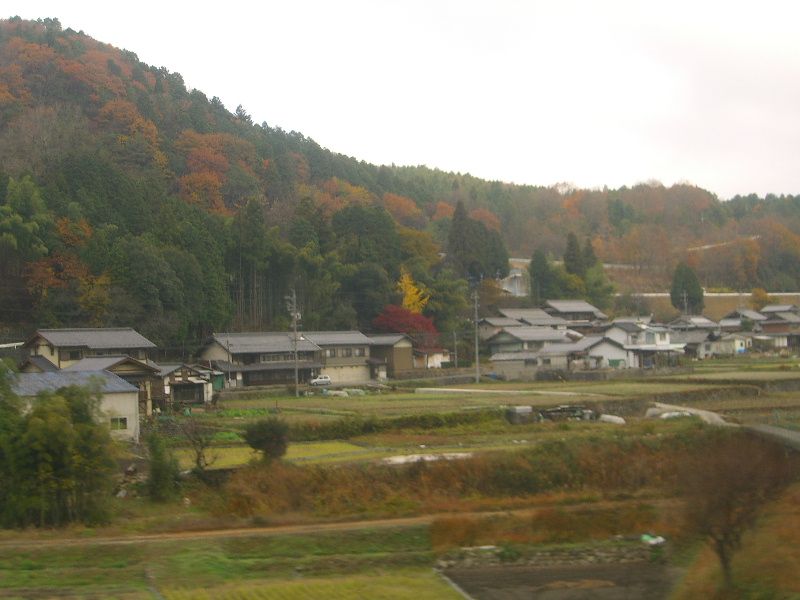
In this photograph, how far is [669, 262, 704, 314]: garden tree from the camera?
66.2 metres

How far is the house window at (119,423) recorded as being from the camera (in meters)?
23.0

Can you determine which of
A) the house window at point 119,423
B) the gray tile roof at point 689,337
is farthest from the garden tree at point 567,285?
the house window at point 119,423

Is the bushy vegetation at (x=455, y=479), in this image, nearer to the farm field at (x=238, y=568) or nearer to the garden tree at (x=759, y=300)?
the farm field at (x=238, y=568)

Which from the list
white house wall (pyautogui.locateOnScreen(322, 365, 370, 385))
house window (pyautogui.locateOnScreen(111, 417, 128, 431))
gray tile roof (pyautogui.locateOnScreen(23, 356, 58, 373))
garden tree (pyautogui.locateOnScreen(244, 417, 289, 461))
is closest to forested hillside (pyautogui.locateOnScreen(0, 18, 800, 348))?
white house wall (pyautogui.locateOnScreen(322, 365, 370, 385))

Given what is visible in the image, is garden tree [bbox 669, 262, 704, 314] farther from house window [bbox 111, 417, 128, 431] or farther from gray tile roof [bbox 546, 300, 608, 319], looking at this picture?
house window [bbox 111, 417, 128, 431]

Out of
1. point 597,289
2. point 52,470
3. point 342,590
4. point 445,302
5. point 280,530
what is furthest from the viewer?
point 597,289

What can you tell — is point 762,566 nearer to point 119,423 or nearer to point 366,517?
point 366,517

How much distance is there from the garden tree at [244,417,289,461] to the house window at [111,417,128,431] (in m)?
5.55

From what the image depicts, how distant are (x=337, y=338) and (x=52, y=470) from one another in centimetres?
2920

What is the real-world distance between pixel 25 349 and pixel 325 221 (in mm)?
23335

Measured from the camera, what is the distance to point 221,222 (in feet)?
157

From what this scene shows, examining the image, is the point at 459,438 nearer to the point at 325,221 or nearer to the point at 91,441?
the point at 91,441

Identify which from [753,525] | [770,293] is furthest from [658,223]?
[753,525]

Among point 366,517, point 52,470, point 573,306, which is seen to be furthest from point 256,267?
point 366,517
